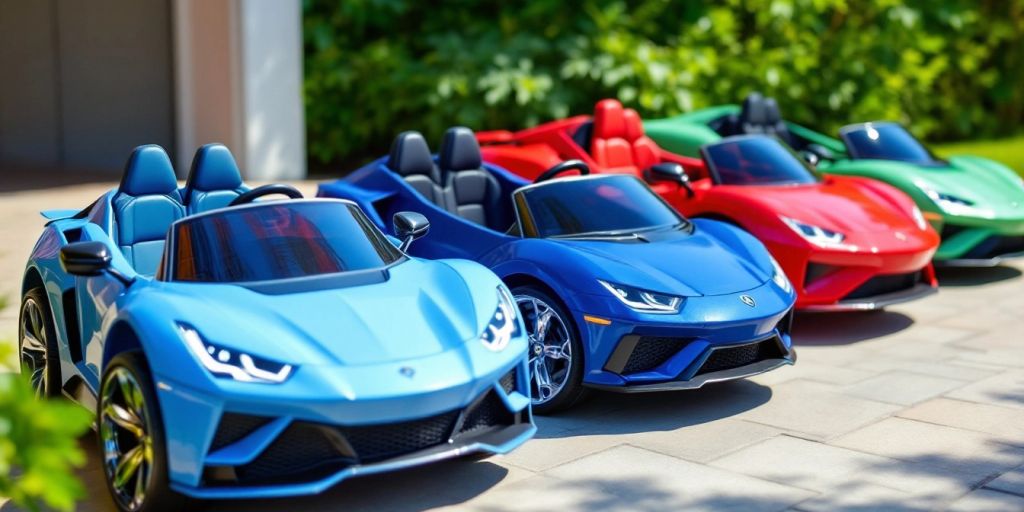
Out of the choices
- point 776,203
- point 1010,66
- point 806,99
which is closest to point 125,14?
point 806,99

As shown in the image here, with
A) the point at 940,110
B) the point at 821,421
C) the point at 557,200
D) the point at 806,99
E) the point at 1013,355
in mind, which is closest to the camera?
the point at 821,421

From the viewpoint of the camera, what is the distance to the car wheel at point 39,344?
6.12 m

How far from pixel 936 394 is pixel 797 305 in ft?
5.13

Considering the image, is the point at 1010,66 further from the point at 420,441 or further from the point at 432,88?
the point at 420,441

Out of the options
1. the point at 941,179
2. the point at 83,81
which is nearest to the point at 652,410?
the point at 941,179

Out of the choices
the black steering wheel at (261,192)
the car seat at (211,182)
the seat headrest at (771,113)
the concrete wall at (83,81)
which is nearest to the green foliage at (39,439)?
the black steering wheel at (261,192)

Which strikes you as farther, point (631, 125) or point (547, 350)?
point (631, 125)

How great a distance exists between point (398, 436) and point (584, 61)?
12.4 m

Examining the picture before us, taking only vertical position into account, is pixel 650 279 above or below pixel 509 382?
above

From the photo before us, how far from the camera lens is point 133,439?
192 inches

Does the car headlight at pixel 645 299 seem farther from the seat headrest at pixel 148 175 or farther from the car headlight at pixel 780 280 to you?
the seat headrest at pixel 148 175

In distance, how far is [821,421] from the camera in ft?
20.3

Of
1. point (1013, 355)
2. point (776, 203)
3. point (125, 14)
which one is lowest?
point (1013, 355)

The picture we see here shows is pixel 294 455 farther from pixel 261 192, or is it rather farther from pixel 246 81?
pixel 246 81
